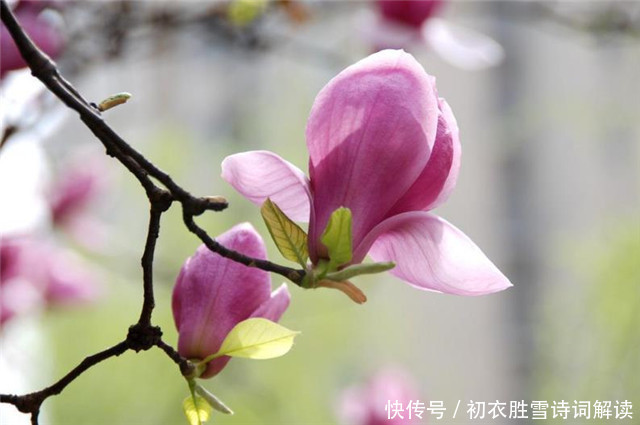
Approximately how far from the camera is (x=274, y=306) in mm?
291

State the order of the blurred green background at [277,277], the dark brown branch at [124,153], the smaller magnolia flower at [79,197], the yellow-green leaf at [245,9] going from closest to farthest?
1. the dark brown branch at [124,153]
2. the yellow-green leaf at [245,9]
3. the smaller magnolia flower at [79,197]
4. the blurred green background at [277,277]

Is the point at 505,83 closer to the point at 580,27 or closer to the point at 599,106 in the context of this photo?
the point at 599,106

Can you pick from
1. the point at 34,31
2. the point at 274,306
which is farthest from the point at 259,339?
the point at 34,31

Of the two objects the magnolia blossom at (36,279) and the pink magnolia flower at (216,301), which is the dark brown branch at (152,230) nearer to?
the pink magnolia flower at (216,301)

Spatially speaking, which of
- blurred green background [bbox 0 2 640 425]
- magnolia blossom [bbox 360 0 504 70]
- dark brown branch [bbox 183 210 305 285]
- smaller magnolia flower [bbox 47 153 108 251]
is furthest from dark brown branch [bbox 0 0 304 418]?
smaller magnolia flower [bbox 47 153 108 251]

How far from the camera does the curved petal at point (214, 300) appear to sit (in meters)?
0.28

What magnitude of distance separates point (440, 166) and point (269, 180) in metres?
0.05

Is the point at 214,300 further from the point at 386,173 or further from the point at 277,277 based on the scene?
the point at 277,277

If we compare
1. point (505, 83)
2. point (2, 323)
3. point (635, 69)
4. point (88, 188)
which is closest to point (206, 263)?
point (2, 323)

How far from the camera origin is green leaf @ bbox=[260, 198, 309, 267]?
0.85ft

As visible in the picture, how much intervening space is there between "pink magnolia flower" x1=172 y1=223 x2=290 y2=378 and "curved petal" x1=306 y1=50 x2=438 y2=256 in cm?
3

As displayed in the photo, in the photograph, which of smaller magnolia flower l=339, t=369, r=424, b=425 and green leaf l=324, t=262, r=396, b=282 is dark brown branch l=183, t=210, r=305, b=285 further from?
smaller magnolia flower l=339, t=369, r=424, b=425

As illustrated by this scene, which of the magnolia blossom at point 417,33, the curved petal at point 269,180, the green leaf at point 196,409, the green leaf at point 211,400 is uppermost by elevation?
the curved petal at point 269,180

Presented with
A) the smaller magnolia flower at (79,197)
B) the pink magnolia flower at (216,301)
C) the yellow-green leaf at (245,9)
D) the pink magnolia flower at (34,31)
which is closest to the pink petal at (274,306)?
the pink magnolia flower at (216,301)
